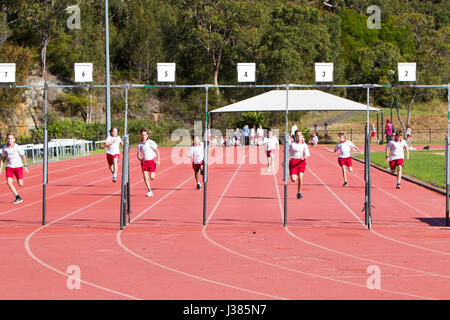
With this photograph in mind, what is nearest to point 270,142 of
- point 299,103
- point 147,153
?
point 147,153

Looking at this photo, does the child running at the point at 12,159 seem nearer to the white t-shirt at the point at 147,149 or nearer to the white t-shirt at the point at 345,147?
the white t-shirt at the point at 147,149

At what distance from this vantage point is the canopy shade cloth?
109 feet

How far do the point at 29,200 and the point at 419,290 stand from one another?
12429mm

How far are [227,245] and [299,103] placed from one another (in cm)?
2500

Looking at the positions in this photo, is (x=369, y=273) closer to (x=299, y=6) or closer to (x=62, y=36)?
(x=62, y=36)

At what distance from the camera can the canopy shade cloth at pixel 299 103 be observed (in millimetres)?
33188

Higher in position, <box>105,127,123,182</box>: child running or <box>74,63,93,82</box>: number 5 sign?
<box>74,63,93,82</box>: number 5 sign

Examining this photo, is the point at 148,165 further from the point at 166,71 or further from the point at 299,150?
the point at 299,150

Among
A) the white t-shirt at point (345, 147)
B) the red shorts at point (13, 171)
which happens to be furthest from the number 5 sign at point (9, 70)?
the white t-shirt at point (345, 147)

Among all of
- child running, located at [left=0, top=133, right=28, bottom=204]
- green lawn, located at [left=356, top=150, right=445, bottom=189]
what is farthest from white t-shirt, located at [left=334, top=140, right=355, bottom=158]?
child running, located at [left=0, top=133, right=28, bottom=204]

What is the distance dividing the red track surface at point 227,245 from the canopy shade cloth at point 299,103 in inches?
515

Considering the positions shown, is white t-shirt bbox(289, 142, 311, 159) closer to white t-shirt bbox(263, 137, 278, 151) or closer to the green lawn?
the green lawn

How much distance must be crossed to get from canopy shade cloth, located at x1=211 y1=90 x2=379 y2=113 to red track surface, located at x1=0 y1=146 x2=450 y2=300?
515 inches

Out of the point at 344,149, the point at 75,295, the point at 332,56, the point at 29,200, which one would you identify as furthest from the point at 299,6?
the point at 75,295
